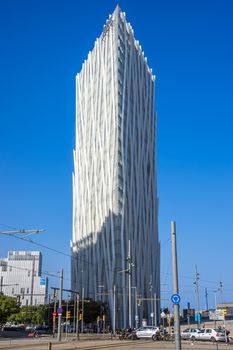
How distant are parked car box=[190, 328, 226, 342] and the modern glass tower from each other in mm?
67698

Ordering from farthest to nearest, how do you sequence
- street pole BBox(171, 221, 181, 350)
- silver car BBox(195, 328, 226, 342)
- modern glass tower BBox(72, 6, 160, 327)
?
modern glass tower BBox(72, 6, 160, 327) → silver car BBox(195, 328, 226, 342) → street pole BBox(171, 221, 181, 350)

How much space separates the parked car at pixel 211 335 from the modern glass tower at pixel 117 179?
67.7 m

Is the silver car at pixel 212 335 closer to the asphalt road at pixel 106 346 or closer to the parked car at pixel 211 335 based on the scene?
the parked car at pixel 211 335

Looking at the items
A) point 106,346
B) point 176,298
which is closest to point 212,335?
point 106,346

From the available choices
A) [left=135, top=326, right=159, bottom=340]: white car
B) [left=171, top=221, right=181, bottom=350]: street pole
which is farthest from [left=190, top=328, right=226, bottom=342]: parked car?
[left=171, top=221, right=181, bottom=350]: street pole

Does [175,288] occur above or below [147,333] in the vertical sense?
Result: above

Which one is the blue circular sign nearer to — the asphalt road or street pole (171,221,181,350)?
street pole (171,221,181,350)

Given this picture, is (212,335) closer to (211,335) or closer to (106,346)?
(211,335)

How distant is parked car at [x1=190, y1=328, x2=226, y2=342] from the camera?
172 feet

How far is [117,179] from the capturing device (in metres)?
131

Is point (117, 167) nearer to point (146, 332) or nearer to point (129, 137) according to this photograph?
point (129, 137)

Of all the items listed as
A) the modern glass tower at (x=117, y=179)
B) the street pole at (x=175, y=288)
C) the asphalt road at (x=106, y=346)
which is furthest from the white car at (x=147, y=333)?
the modern glass tower at (x=117, y=179)

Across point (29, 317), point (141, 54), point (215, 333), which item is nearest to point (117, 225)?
point (29, 317)

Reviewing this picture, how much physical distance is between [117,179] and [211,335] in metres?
81.1
